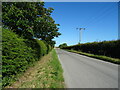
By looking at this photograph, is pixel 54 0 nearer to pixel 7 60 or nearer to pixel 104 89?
pixel 7 60

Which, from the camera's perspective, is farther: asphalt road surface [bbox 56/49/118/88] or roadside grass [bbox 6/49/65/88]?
asphalt road surface [bbox 56/49/118/88]

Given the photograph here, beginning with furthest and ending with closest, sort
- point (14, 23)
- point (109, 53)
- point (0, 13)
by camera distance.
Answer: point (109, 53)
point (14, 23)
point (0, 13)

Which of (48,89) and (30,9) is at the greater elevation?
(30,9)

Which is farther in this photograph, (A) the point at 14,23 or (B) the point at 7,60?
(A) the point at 14,23

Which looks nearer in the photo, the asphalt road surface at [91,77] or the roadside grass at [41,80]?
the roadside grass at [41,80]

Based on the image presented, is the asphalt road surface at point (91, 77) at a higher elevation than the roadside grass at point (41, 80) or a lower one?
lower

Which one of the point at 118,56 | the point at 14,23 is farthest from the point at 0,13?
the point at 118,56

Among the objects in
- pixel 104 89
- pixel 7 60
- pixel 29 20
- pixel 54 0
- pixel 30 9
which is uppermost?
pixel 54 0

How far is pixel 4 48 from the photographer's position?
2.75m

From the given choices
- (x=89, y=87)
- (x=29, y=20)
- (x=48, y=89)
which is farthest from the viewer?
(x=29, y=20)

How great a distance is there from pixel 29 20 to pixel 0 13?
1.54 m

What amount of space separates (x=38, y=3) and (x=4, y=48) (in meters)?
4.01

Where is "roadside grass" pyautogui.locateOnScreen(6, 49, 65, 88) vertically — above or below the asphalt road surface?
above

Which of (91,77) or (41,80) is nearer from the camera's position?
(41,80)
